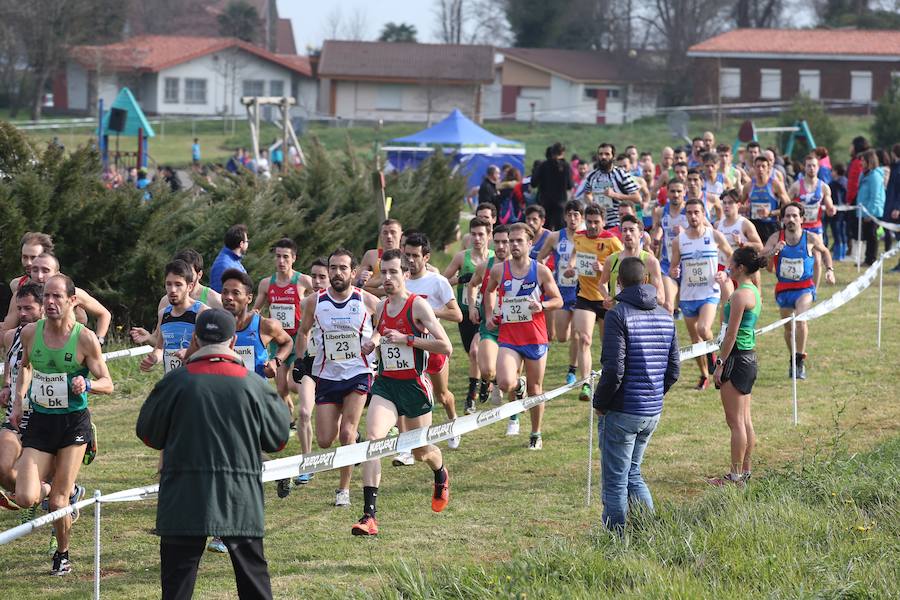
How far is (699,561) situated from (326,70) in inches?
2736

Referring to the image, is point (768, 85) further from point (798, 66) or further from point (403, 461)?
point (403, 461)

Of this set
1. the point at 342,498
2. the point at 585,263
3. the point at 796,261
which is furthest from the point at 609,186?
the point at 342,498

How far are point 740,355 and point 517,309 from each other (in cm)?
229

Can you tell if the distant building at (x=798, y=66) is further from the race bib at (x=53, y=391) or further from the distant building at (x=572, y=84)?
the race bib at (x=53, y=391)

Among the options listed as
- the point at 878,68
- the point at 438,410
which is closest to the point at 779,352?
the point at 438,410

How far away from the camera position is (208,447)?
616 cm

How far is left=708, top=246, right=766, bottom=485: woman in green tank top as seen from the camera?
980cm

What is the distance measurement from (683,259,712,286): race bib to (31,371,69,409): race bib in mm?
7263

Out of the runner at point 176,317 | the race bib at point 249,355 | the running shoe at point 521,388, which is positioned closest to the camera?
the runner at point 176,317

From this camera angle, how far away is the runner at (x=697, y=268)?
13469 millimetres

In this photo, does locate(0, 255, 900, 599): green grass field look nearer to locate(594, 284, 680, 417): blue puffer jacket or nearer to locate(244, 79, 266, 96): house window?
locate(594, 284, 680, 417): blue puffer jacket

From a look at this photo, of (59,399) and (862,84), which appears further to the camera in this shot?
(862,84)

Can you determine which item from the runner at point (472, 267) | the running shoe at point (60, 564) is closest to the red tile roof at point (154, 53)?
the runner at point (472, 267)

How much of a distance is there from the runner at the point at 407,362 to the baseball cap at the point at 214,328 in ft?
10.1
